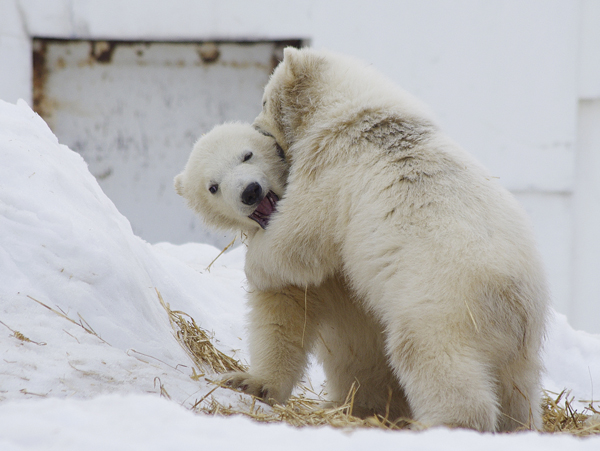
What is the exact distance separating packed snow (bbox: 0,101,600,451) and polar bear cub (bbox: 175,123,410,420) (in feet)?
1.06

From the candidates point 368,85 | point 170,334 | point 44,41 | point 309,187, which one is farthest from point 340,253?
point 44,41

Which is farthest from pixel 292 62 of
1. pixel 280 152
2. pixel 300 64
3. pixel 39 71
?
pixel 39 71

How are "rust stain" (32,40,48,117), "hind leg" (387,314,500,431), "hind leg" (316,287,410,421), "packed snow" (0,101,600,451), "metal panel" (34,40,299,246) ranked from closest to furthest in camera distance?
"packed snow" (0,101,600,451) → "hind leg" (387,314,500,431) → "hind leg" (316,287,410,421) → "rust stain" (32,40,48,117) → "metal panel" (34,40,299,246)

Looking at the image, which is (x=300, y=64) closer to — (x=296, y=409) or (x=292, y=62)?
(x=292, y=62)

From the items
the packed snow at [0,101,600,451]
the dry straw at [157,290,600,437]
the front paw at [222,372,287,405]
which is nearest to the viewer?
the packed snow at [0,101,600,451]

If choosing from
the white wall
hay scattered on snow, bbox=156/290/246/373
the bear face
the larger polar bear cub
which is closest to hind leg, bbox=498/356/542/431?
the larger polar bear cub

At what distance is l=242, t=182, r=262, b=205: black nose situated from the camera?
283 centimetres

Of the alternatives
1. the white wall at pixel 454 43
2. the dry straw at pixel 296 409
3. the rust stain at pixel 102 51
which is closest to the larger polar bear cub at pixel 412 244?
the dry straw at pixel 296 409

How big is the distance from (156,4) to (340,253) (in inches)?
205

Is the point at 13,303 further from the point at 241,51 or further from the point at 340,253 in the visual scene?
the point at 241,51

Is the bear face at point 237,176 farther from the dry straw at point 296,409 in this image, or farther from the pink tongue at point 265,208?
the dry straw at point 296,409

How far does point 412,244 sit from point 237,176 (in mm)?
892

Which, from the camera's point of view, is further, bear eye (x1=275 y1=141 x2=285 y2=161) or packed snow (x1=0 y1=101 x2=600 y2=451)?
bear eye (x1=275 y1=141 x2=285 y2=161)

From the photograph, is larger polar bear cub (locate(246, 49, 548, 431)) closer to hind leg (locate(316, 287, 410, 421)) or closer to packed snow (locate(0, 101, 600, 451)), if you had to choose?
hind leg (locate(316, 287, 410, 421))
